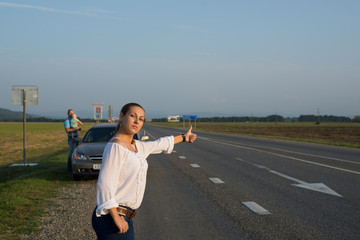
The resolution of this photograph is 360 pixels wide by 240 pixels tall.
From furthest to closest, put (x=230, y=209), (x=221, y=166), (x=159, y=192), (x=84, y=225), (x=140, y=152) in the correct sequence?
(x=221, y=166), (x=159, y=192), (x=230, y=209), (x=84, y=225), (x=140, y=152)

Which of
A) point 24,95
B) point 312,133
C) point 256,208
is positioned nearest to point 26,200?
point 256,208

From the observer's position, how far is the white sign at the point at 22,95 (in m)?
15.1

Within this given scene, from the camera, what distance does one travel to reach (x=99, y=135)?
Answer: 454 inches

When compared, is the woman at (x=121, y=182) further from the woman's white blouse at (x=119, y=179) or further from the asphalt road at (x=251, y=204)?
the asphalt road at (x=251, y=204)

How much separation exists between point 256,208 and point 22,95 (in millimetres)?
11545

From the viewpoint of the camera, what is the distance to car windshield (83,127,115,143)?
11360 millimetres

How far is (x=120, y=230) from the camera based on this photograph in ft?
8.34

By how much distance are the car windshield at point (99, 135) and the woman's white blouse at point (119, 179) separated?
8.78 meters

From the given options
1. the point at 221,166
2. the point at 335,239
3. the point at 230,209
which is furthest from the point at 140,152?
the point at 221,166

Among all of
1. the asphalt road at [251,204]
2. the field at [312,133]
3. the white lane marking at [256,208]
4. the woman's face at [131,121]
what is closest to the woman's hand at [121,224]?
the woman's face at [131,121]

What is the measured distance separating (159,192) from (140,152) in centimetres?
578

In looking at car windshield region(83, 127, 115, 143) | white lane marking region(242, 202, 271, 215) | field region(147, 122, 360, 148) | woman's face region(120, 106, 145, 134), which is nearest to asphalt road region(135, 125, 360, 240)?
white lane marking region(242, 202, 271, 215)

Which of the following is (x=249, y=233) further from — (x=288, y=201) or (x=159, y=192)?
(x=159, y=192)

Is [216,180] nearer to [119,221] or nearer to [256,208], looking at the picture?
[256,208]
